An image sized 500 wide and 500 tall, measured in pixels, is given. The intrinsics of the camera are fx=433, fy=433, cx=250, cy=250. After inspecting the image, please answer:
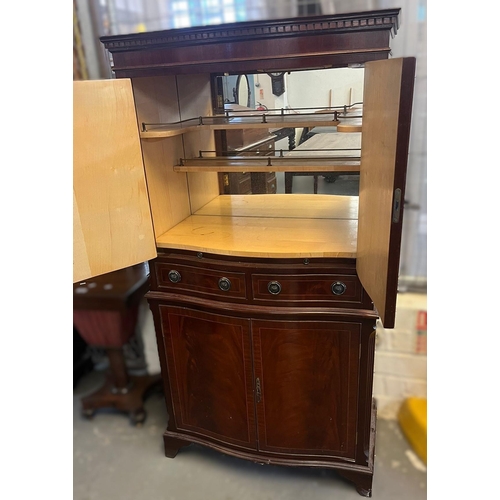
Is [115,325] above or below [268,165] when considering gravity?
below

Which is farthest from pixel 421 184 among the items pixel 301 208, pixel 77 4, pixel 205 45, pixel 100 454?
pixel 100 454

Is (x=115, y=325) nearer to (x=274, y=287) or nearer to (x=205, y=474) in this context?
(x=205, y=474)

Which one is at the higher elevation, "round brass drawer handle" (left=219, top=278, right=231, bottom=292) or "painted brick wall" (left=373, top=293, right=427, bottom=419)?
"round brass drawer handle" (left=219, top=278, right=231, bottom=292)

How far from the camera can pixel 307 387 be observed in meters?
1.35

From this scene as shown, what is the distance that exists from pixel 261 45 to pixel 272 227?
1.79ft

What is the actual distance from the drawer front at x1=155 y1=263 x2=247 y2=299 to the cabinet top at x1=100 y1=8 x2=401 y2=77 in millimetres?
566

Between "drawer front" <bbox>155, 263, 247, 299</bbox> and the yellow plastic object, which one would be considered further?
the yellow plastic object

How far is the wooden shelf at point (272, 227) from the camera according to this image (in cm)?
124

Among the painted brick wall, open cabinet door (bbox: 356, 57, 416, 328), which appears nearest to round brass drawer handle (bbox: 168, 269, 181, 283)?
open cabinet door (bbox: 356, 57, 416, 328)

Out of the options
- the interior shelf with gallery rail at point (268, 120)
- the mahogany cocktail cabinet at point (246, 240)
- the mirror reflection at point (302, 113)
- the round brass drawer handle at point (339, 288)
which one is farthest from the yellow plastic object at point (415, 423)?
the interior shelf with gallery rail at point (268, 120)

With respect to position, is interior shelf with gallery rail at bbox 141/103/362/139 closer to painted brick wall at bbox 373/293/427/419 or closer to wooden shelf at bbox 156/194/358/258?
wooden shelf at bbox 156/194/358/258

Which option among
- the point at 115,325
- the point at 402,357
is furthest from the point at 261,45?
the point at 402,357

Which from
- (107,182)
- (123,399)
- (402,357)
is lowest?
(123,399)

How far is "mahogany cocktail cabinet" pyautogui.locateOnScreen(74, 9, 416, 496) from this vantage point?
1.07 m
